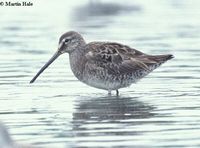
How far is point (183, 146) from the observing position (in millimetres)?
10391

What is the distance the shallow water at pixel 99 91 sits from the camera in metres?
11.2

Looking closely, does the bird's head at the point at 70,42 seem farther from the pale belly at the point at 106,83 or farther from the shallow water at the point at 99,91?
the pale belly at the point at 106,83

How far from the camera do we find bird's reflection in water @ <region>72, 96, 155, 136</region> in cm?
1162

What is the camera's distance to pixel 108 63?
15086 millimetres

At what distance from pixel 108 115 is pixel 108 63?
245 cm

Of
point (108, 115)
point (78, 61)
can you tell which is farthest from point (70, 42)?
point (108, 115)

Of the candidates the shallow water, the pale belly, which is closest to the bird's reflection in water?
the shallow water

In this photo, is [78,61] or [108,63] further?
[78,61]

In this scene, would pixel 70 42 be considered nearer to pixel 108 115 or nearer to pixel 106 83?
pixel 106 83

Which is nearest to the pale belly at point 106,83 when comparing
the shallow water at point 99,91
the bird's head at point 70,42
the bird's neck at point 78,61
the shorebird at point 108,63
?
the shorebird at point 108,63

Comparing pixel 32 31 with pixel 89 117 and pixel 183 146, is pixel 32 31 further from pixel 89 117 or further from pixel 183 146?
pixel 183 146

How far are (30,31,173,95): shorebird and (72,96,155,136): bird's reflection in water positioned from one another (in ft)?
1.42

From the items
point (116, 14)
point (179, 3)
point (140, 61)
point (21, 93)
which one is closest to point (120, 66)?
point (140, 61)

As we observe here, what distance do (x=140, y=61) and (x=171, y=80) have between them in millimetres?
1027
